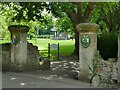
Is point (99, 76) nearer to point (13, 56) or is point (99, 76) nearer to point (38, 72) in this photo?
point (38, 72)

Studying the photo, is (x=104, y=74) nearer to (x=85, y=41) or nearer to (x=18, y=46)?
(x=85, y=41)

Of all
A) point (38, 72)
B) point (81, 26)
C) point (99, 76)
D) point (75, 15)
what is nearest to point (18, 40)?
point (38, 72)

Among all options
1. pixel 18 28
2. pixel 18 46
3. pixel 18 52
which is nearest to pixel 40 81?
pixel 18 52

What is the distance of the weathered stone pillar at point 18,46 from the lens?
14.5 metres

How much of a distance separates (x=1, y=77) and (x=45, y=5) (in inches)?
260

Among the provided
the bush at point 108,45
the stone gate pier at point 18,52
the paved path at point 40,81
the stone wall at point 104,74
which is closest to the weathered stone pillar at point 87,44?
the stone wall at point 104,74

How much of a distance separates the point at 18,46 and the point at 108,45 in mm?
6731

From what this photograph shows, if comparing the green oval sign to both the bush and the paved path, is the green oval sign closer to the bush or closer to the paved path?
the paved path

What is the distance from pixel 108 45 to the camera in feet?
61.6

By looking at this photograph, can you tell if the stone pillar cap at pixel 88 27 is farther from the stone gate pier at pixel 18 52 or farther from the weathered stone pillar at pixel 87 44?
the stone gate pier at pixel 18 52

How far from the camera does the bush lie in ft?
60.6

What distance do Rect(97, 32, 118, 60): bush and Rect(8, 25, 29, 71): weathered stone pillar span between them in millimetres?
6255

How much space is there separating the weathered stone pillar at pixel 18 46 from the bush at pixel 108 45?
6.26 metres

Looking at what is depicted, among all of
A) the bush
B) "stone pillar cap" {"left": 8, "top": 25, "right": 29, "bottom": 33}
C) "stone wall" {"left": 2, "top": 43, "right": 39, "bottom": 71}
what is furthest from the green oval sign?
the bush
